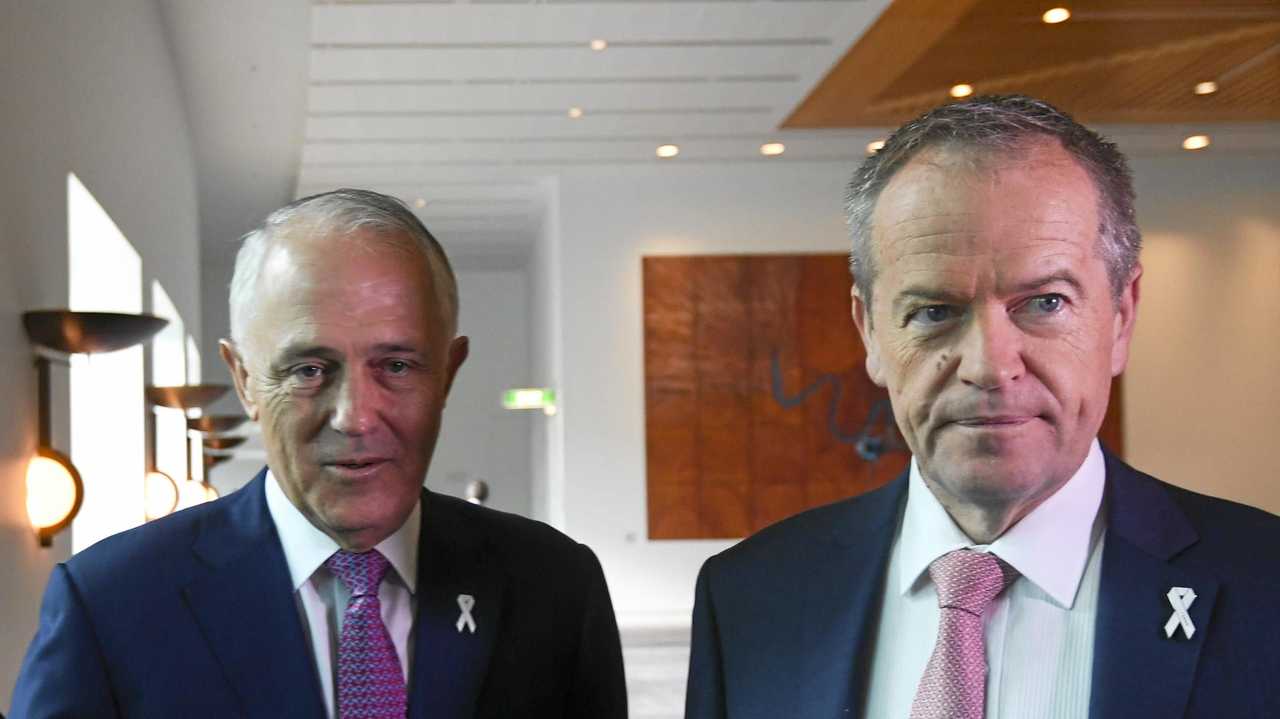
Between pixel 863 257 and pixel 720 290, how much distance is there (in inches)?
621

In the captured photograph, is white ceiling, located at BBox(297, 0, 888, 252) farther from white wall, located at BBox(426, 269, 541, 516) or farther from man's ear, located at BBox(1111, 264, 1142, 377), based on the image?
white wall, located at BBox(426, 269, 541, 516)

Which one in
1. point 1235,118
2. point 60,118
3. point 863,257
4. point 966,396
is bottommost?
point 966,396

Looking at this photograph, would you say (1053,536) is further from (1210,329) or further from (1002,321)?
(1210,329)

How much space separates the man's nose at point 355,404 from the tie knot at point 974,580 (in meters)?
0.76

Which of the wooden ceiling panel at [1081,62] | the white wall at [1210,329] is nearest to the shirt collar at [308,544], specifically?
the wooden ceiling panel at [1081,62]

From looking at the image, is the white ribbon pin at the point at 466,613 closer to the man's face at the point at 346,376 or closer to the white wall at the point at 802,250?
the man's face at the point at 346,376

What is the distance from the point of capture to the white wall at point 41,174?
5102mm

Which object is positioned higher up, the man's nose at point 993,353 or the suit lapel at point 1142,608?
the man's nose at point 993,353

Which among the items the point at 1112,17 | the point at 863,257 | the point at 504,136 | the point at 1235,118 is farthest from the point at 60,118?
the point at 1235,118

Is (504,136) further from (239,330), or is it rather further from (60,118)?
(239,330)

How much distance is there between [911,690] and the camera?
182 cm

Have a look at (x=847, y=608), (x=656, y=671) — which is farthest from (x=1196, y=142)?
(x=847, y=608)

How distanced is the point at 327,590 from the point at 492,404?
2768 centimetres

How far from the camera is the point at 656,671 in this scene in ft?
43.8
